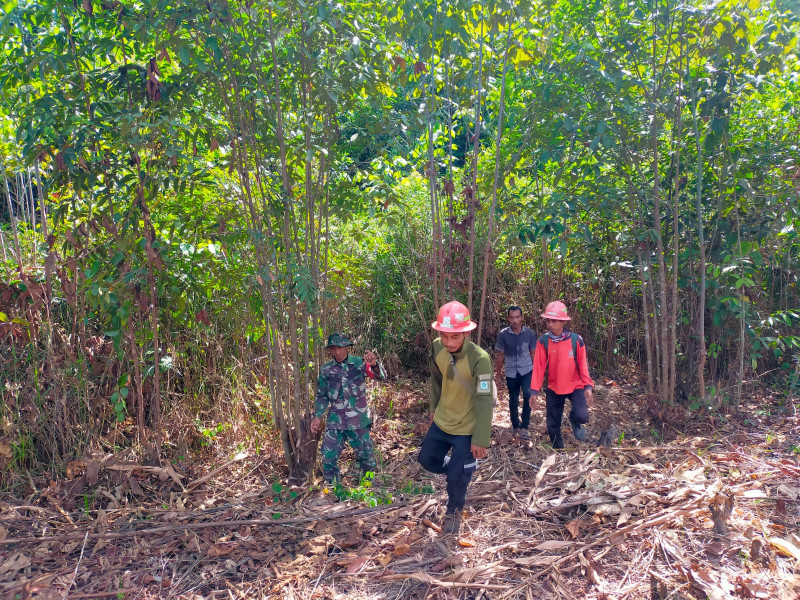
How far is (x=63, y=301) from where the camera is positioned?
4988 mm

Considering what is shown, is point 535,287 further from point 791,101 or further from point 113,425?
point 113,425

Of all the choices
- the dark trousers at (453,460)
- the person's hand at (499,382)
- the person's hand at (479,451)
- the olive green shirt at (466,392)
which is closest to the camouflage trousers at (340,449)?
the dark trousers at (453,460)

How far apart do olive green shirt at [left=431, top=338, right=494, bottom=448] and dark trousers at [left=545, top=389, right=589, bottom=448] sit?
72.4 inches

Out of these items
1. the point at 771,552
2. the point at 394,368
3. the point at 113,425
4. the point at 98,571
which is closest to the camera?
the point at 771,552

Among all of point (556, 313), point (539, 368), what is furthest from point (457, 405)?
point (556, 313)

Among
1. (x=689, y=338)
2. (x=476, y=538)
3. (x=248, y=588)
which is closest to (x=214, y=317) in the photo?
(x=248, y=588)

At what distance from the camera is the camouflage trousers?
4781 mm

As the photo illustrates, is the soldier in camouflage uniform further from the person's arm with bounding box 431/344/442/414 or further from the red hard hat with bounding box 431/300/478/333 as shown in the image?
the red hard hat with bounding box 431/300/478/333

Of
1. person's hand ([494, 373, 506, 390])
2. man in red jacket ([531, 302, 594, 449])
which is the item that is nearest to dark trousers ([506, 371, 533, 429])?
man in red jacket ([531, 302, 594, 449])

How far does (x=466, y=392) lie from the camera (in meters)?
3.77

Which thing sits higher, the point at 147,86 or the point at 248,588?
the point at 147,86

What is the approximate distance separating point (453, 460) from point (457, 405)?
37 cm

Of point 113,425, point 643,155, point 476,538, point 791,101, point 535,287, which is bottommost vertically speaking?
point 476,538

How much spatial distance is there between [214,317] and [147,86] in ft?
7.68
